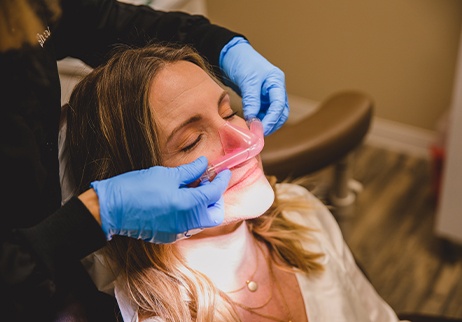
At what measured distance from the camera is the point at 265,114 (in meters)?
1.34

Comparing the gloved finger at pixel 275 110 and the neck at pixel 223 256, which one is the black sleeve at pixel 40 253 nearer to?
the neck at pixel 223 256

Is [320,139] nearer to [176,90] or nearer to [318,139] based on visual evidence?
[318,139]

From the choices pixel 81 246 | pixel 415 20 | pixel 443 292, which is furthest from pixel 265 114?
pixel 415 20

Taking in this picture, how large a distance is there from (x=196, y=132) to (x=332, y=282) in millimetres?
543

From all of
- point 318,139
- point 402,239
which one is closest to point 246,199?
point 318,139

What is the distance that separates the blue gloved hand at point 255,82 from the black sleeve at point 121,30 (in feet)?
0.11

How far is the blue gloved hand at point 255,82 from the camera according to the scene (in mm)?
1280

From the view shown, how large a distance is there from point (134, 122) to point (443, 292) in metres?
1.58

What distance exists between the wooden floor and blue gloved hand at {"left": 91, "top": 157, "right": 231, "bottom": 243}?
3.52ft

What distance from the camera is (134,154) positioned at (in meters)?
1.09

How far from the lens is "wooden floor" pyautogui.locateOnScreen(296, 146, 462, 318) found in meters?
2.19

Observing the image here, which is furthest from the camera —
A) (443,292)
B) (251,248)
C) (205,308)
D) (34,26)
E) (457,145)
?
(443,292)

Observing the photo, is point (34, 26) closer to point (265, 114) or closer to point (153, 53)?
point (153, 53)

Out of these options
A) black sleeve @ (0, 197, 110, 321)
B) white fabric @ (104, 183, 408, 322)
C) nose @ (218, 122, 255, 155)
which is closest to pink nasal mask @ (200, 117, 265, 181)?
nose @ (218, 122, 255, 155)
